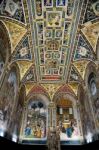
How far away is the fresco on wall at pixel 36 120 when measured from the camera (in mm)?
15277

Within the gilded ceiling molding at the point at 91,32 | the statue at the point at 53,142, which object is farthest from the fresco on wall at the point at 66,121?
the gilded ceiling molding at the point at 91,32

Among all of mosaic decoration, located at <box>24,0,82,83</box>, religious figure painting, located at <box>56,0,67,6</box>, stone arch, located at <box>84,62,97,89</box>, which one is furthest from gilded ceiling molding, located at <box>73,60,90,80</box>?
religious figure painting, located at <box>56,0,67,6</box>

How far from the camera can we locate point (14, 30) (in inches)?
465

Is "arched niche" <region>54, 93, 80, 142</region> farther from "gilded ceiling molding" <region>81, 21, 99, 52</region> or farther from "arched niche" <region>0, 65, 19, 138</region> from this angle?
"gilded ceiling molding" <region>81, 21, 99, 52</region>

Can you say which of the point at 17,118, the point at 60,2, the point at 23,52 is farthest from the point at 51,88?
the point at 60,2

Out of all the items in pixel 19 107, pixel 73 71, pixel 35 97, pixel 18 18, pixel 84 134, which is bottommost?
pixel 84 134

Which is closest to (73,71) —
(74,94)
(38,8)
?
(74,94)

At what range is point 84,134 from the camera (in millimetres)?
15031

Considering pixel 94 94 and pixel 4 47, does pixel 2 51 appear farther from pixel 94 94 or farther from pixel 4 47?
pixel 94 94

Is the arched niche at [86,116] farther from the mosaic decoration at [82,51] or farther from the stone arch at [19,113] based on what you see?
the stone arch at [19,113]

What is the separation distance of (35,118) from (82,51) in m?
6.78

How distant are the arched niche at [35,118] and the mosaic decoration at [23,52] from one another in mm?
4540

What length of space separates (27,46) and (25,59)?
54.6 inches

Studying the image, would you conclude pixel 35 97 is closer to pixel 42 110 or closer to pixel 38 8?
pixel 42 110
